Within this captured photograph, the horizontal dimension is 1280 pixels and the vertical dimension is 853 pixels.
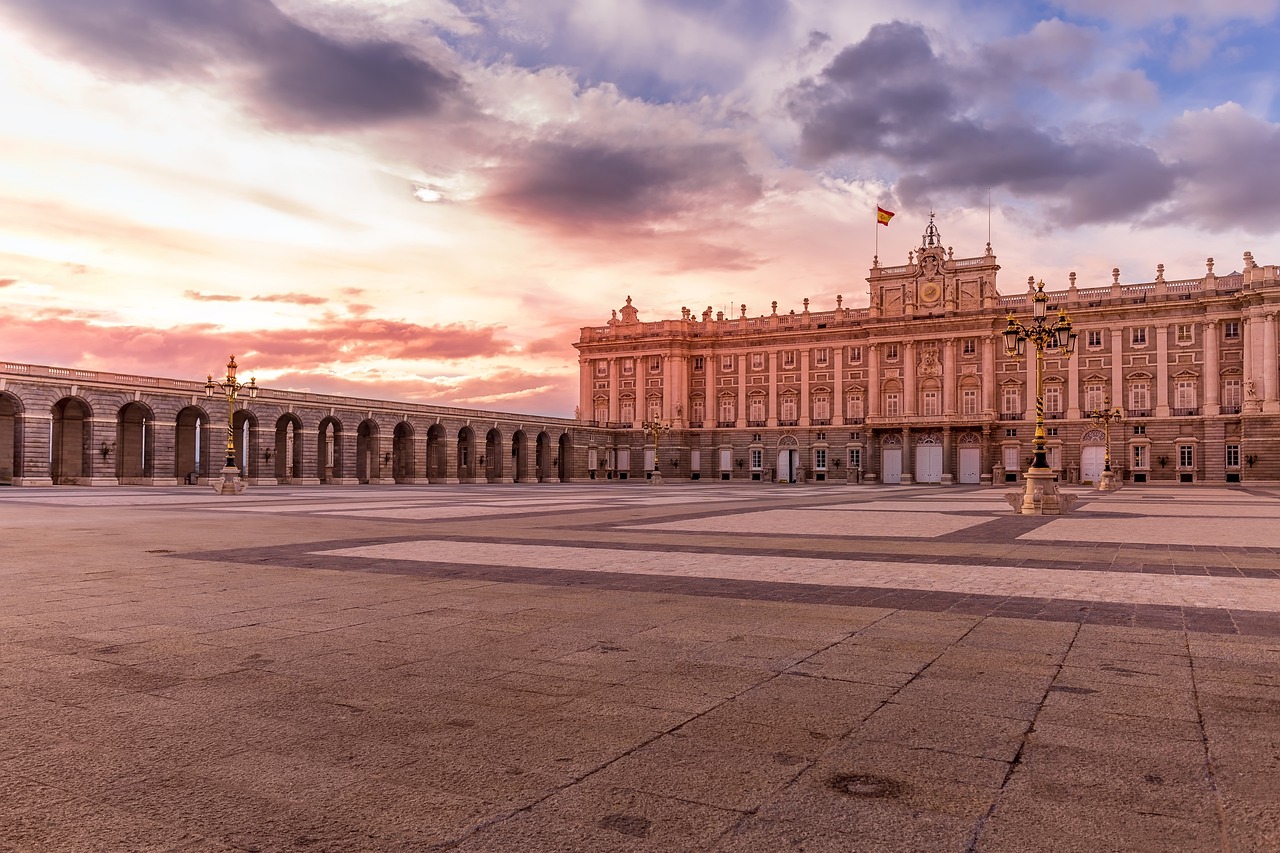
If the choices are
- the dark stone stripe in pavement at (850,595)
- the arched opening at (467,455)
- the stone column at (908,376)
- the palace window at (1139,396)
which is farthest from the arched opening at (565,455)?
the dark stone stripe in pavement at (850,595)

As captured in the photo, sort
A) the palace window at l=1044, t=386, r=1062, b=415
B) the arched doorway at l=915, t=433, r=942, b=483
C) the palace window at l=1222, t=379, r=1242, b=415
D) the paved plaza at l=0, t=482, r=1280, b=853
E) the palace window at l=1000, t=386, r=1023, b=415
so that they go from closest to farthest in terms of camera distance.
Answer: the paved plaza at l=0, t=482, r=1280, b=853, the palace window at l=1222, t=379, r=1242, b=415, the palace window at l=1044, t=386, r=1062, b=415, the palace window at l=1000, t=386, r=1023, b=415, the arched doorway at l=915, t=433, r=942, b=483

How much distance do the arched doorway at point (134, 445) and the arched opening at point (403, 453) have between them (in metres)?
16.9

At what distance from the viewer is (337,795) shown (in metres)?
3.50

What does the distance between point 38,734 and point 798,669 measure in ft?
13.9

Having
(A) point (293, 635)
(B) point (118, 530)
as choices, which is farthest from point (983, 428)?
(A) point (293, 635)

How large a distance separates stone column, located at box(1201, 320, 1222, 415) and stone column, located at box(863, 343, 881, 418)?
79.2 feet

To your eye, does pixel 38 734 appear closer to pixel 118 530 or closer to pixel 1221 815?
pixel 1221 815

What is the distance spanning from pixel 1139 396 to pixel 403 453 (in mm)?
57258

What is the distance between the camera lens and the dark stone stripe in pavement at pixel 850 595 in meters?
7.38

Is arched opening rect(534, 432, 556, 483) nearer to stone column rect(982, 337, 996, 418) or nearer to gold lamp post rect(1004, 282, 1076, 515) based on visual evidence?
stone column rect(982, 337, 996, 418)

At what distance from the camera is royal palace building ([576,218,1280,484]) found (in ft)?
208

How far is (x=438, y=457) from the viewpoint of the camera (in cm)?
6838

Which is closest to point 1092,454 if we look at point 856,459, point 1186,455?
point 1186,455

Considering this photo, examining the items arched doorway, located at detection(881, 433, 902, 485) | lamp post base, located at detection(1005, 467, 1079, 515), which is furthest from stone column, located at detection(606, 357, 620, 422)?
lamp post base, located at detection(1005, 467, 1079, 515)
